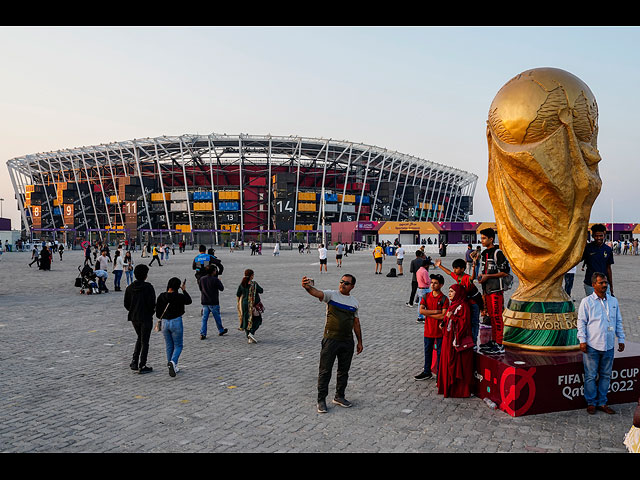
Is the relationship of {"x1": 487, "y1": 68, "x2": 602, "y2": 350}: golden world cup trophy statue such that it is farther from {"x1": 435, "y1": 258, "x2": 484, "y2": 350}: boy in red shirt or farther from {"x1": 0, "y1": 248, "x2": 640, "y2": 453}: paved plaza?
{"x1": 0, "y1": 248, "x2": 640, "y2": 453}: paved plaza

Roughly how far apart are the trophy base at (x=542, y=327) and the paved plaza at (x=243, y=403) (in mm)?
993

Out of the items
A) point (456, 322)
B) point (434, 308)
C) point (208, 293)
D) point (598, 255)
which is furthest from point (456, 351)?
point (208, 293)

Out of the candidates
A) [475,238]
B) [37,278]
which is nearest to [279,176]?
[475,238]

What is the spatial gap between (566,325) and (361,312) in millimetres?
6439

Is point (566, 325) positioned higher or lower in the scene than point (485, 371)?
higher

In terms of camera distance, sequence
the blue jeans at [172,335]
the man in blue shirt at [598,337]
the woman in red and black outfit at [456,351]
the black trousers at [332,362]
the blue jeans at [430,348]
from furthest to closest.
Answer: the blue jeans at [172,335], the blue jeans at [430,348], the woman in red and black outfit at [456,351], the black trousers at [332,362], the man in blue shirt at [598,337]

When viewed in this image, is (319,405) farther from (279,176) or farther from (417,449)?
(279,176)

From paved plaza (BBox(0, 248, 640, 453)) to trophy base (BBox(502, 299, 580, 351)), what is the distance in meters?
0.99

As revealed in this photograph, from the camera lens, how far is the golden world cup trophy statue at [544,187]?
19.9 feet

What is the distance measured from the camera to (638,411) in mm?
3555

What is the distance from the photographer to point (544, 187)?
244 inches

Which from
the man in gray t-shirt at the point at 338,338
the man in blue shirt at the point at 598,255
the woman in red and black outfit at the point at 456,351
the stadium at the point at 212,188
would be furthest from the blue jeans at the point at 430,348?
the stadium at the point at 212,188

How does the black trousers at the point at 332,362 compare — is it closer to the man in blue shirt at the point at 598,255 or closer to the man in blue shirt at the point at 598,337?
the man in blue shirt at the point at 598,337

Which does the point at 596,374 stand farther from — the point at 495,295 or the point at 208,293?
the point at 208,293
